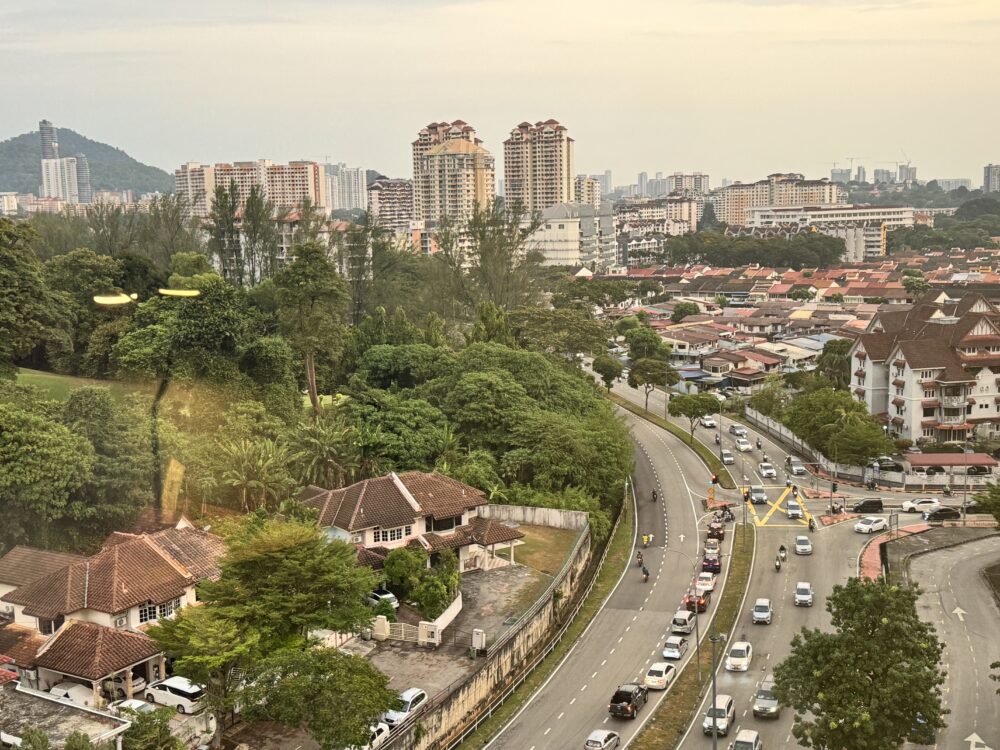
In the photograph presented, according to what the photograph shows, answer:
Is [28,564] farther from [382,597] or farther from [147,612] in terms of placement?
[382,597]

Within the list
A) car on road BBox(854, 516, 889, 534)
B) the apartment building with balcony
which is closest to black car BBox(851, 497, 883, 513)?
car on road BBox(854, 516, 889, 534)

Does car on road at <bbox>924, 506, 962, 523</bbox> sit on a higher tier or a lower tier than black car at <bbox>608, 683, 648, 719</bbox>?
higher

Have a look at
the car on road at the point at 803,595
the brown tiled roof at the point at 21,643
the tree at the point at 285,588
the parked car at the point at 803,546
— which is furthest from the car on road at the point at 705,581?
the brown tiled roof at the point at 21,643

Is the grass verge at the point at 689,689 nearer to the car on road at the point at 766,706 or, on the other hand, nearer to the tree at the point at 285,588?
the car on road at the point at 766,706

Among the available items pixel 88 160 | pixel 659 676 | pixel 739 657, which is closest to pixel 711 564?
pixel 739 657

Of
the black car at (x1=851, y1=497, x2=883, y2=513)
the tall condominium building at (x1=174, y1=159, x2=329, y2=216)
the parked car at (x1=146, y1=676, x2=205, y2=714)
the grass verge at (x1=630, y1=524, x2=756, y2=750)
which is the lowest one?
the grass verge at (x1=630, y1=524, x2=756, y2=750)

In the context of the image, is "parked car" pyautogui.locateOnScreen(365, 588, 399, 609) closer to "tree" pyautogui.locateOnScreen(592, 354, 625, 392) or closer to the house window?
the house window
